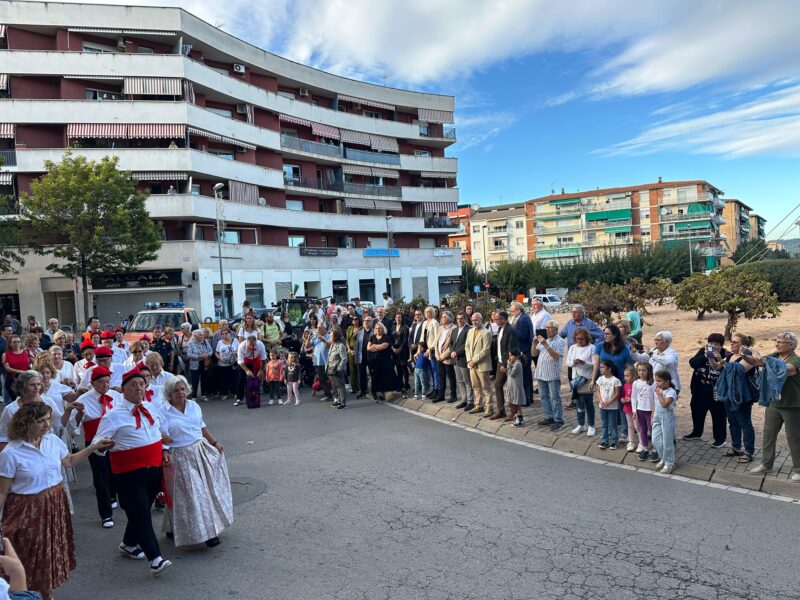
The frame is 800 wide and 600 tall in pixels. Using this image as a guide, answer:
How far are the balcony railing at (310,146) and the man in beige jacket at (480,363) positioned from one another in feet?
110

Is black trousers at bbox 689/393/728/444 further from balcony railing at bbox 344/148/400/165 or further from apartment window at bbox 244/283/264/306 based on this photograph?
balcony railing at bbox 344/148/400/165

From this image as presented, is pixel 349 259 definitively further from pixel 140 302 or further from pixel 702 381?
pixel 702 381

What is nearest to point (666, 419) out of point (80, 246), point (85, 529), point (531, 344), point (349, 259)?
point (531, 344)

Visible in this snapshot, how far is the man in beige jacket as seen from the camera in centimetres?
994

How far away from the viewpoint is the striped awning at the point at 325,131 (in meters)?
43.0

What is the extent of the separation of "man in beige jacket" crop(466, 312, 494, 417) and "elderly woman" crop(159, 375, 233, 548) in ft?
18.2

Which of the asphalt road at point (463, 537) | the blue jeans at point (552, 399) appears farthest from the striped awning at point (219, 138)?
the blue jeans at point (552, 399)

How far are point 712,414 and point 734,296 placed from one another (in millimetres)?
11376

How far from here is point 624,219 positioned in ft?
308

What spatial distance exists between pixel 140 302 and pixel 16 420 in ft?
103

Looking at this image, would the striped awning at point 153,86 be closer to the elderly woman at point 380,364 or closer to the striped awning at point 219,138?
the striped awning at point 219,138

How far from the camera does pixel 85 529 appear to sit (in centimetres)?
595

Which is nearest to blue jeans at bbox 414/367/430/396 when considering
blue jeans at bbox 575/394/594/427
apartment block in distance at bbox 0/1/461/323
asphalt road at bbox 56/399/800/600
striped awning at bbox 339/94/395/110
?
asphalt road at bbox 56/399/800/600

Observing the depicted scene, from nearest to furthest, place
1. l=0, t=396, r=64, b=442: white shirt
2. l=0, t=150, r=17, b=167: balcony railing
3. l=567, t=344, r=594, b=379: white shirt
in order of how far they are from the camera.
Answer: l=0, t=396, r=64, b=442: white shirt → l=567, t=344, r=594, b=379: white shirt → l=0, t=150, r=17, b=167: balcony railing
